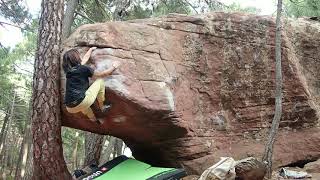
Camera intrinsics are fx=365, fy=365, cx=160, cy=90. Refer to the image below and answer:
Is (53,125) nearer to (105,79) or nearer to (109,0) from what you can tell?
(105,79)

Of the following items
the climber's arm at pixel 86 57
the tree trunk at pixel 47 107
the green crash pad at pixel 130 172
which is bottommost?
the green crash pad at pixel 130 172

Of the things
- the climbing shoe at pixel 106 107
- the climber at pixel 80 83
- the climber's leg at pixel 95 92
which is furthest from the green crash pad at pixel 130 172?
the climber's leg at pixel 95 92

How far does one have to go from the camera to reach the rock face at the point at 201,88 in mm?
6477

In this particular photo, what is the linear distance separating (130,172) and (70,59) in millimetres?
2250

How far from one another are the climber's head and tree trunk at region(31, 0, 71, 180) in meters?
0.35

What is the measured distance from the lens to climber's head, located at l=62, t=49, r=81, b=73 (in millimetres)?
6059

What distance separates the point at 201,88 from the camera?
7543 mm

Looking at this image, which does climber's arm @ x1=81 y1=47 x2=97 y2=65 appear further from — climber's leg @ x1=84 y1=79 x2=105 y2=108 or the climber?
climber's leg @ x1=84 y1=79 x2=105 y2=108

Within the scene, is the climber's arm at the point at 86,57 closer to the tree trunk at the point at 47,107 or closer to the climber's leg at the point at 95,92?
the climber's leg at the point at 95,92

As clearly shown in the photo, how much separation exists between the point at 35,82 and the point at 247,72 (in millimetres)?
4406

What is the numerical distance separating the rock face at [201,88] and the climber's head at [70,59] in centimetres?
28

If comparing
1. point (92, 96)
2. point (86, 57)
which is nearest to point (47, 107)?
point (92, 96)

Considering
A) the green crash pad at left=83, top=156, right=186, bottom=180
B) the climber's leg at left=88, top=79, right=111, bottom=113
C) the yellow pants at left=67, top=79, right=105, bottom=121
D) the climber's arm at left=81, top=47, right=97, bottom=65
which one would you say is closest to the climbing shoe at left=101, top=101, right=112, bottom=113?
the climber's leg at left=88, top=79, right=111, bottom=113

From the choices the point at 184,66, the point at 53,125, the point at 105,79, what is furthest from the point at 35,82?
the point at 184,66
